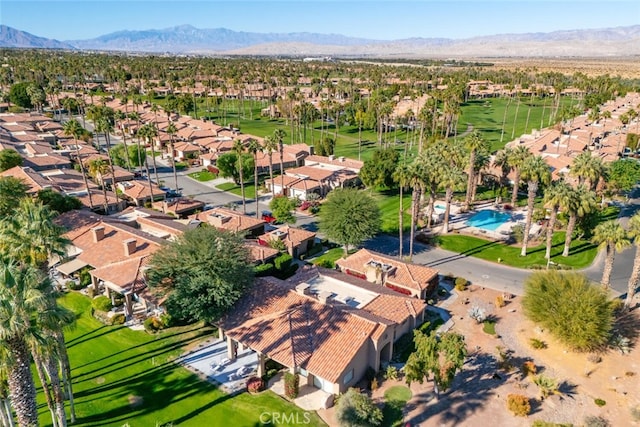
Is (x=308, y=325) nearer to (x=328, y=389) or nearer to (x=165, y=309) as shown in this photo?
(x=328, y=389)

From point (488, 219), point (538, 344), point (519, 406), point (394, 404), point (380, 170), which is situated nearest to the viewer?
point (519, 406)

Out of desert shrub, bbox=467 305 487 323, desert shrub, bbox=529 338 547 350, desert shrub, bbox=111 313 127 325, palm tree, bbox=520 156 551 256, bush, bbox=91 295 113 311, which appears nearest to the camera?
desert shrub, bbox=529 338 547 350

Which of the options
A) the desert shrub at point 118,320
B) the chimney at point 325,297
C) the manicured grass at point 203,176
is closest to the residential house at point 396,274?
the chimney at point 325,297

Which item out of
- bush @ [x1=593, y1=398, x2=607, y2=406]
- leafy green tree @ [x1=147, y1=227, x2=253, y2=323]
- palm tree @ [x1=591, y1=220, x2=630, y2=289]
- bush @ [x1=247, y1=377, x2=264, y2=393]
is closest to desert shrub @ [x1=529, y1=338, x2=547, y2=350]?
bush @ [x1=593, y1=398, x2=607, y2=406]

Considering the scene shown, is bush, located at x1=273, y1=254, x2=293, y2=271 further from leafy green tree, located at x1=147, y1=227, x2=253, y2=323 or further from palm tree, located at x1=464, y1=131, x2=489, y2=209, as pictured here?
palm tree, located at x1=464, y1=131, x2=489, y2=209

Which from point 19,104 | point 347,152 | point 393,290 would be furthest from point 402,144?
point 19,104

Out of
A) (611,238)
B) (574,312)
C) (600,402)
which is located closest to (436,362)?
(600,402)

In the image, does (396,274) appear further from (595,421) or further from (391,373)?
(595,421)

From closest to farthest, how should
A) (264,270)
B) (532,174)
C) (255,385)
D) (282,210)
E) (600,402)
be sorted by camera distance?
(600,402) → (255,385) → (264,270) → (532,174) → (282,210)
